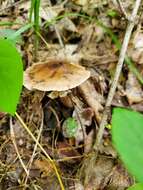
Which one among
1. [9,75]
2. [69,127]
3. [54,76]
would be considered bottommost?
[69,127]

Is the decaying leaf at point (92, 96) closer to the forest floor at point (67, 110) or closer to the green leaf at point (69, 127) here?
the forest floor at point (67, 110)

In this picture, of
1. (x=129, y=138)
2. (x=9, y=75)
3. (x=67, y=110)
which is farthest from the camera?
→ (x=67, y=110)

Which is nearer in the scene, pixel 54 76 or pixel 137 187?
pixel 137 187

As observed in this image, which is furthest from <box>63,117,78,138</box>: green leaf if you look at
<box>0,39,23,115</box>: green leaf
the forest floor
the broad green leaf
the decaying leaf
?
the broad green leaf

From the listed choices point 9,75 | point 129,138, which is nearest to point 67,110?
point 9,75

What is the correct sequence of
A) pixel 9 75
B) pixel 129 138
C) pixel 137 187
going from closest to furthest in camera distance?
pixel 129 138
pixel 137 187
pixel 9 75

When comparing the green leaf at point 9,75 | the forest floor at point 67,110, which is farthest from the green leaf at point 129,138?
the forest floor at point 67,110

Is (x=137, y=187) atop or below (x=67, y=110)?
atop

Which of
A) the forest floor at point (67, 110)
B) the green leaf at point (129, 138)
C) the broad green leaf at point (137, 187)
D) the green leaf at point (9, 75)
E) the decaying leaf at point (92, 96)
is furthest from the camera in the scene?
the decaying leaf at point (92, 96)

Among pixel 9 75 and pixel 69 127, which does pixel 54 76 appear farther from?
pixel 9 75
